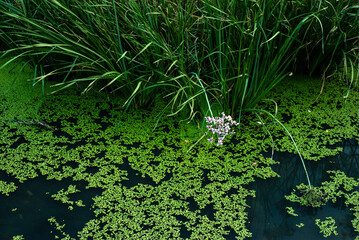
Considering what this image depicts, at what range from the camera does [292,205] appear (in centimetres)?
201

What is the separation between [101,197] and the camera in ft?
6.61

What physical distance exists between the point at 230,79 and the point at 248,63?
0.16m

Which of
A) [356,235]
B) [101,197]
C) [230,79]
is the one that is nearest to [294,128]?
[230,79]

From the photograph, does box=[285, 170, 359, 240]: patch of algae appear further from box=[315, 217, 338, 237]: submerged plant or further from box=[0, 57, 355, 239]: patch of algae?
box=[0, 57, 355, 239]: patch of algae

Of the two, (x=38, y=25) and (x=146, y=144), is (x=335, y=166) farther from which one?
(x=38, y=25)

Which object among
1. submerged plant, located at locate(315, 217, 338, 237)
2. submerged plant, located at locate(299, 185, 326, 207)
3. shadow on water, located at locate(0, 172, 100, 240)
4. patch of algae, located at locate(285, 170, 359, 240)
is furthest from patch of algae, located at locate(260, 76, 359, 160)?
shadow on water, located at locate(0, 172, 100, 240)

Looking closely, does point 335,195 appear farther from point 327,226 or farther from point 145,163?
point 145,163

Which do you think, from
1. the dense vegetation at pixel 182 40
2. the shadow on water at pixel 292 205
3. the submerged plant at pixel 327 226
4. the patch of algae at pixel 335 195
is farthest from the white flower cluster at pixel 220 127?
the submerged plant at pixel 327 226

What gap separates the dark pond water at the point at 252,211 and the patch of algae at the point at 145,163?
38mm

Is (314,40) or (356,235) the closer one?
(356,235)

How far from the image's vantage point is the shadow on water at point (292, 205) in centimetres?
186

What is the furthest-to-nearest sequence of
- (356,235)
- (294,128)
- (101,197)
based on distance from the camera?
(294,128)
(101,197)
(356,235)

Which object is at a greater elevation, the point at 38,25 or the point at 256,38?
the point at 256,38

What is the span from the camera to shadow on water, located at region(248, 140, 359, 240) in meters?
1.86
